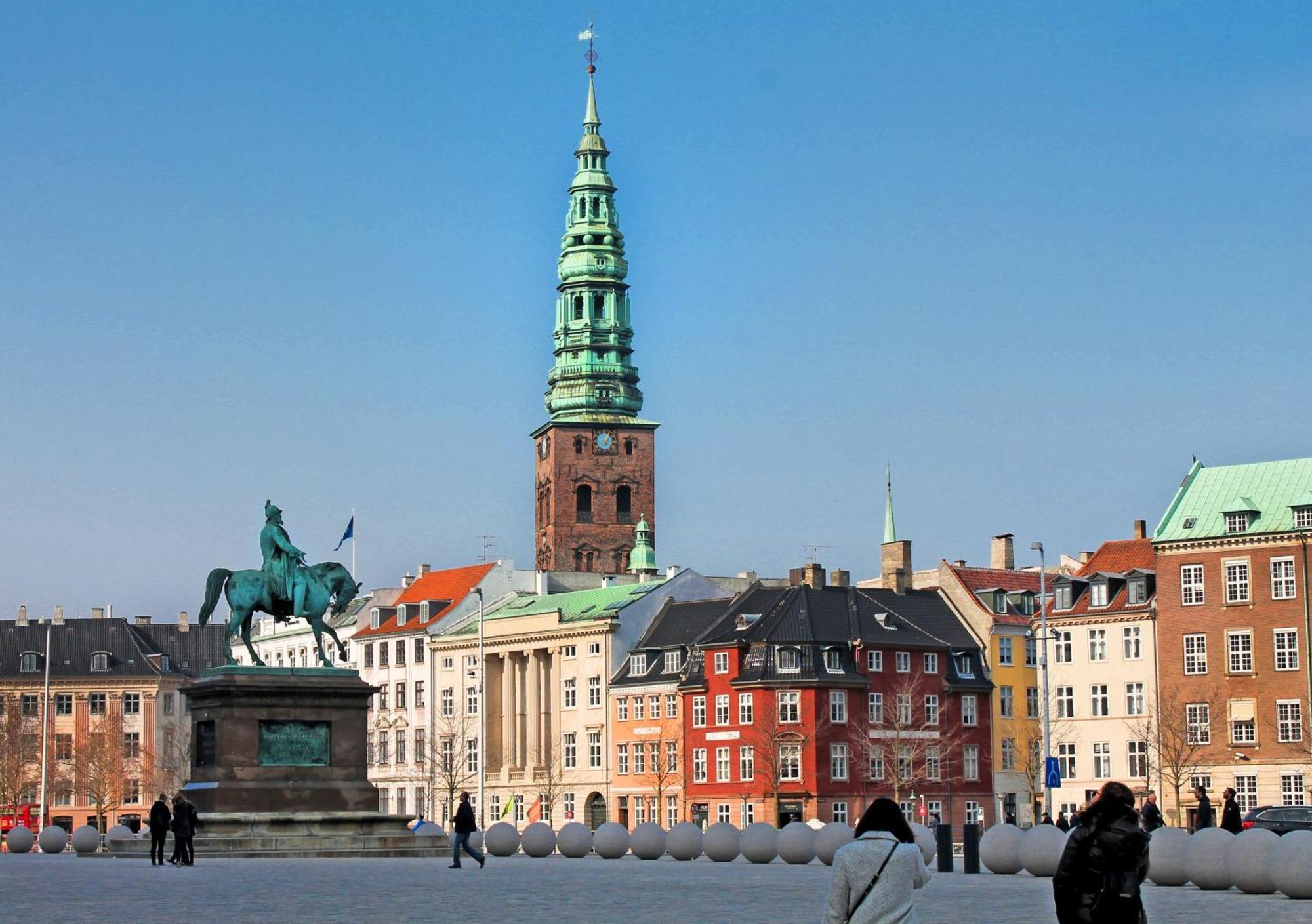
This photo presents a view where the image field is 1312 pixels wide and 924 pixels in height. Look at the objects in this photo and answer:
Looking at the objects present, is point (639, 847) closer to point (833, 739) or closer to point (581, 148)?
point (833, 739)

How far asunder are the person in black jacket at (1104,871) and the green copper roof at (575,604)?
10467 centimetres

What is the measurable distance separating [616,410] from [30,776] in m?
52.6

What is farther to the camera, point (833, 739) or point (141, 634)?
point (141, 634)

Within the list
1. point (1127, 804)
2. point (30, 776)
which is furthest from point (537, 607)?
point (1127, 804)

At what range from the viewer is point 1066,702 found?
106312mm

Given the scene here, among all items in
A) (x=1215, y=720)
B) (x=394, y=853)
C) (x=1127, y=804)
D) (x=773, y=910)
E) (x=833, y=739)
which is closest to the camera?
(x=1127, y=804)

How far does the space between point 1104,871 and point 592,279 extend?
151482 mm

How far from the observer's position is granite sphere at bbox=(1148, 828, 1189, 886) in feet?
129

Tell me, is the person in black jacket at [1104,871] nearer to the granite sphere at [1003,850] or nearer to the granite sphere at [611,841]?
the granite sphere at [1003,850]

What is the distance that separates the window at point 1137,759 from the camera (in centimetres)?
10081

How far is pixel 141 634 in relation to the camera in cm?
16000

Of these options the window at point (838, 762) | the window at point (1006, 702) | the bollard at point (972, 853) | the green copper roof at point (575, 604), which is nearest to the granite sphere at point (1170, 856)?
the bollard at point (972, 853)

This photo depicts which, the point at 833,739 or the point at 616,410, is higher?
the point at 616,410

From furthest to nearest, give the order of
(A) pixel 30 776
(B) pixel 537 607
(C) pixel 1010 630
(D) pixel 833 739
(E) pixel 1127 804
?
1. (A) pixel 30 776
2. (B) pixel 537 607
3. (C) pixel 1010 630
4. (D) pixel 833 739
5. (E) pixel 1127 804
